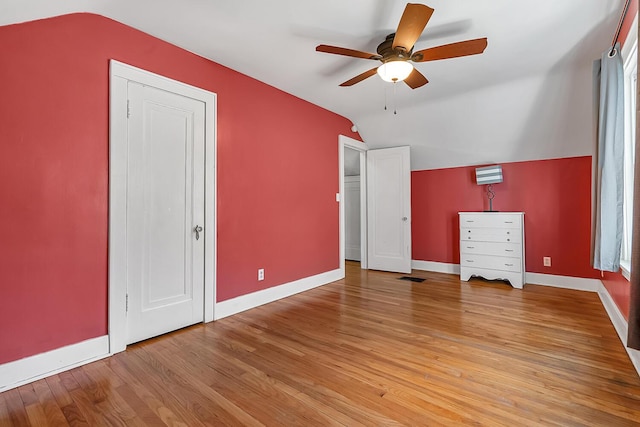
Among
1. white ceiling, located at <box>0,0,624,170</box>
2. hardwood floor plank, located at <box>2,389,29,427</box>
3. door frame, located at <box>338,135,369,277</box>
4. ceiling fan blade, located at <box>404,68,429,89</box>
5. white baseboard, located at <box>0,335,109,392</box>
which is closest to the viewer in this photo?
hardwood floor plank, located at <box>2,389,29,427</box>

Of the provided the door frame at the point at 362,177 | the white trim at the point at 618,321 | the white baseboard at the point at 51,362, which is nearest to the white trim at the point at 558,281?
the white trim at the point at 618,321

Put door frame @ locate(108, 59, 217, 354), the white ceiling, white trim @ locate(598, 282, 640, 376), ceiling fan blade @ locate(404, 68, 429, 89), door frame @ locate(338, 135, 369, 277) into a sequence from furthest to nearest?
door frame @ locate(338, 135, 369, 277), ceiling fan blade @ locate(404, 68, 429, 89), door frame @ locate(108, 59, 217, 354), the white ceiling, white trim @ locate(598, 282, 640, 376)

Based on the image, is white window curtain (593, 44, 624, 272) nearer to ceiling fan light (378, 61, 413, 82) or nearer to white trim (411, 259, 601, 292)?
ceiling fan light (378, 61, 413, 82)

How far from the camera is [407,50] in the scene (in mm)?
2191

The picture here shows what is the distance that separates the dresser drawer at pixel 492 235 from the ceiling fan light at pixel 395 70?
110 inches

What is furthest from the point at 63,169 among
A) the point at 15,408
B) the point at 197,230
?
the point at 15,408

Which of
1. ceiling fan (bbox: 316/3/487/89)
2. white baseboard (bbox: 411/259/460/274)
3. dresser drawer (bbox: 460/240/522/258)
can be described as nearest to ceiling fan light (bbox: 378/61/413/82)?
ceiling fan (bbox: 316/3/487/89)

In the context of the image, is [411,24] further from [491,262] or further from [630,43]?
[491,262]

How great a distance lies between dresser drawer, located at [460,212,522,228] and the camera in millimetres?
4039

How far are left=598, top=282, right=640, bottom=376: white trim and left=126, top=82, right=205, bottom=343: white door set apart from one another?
3282 mm

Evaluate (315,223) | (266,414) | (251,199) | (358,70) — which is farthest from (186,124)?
(266,414)

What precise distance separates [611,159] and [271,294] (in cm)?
329

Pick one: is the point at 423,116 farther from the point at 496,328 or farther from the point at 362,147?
the point at 496,328

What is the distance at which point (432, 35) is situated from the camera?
2.47 meters
